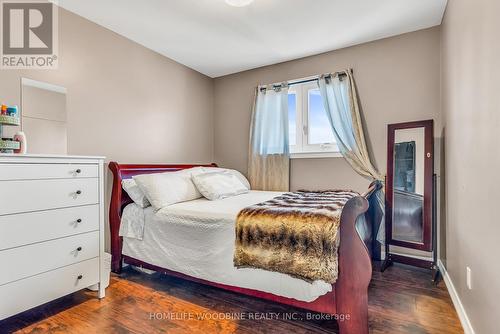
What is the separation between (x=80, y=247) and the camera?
1.90m

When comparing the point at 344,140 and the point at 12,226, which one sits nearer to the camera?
the point at 12,226

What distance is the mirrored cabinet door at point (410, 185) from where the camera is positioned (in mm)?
2428

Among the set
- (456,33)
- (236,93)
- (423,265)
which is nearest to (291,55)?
(236,93)

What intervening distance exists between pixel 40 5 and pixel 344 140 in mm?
3141

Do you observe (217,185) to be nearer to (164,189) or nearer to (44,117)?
(164,189)

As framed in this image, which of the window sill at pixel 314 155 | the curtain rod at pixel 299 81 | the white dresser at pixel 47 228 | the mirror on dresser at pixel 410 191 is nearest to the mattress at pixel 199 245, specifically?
the white dresser at pixel 47 228

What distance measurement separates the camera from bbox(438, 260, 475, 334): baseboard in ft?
5.12

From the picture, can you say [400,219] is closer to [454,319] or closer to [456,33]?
[454,319]

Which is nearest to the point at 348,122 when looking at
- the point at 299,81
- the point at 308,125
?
the point at 308,125

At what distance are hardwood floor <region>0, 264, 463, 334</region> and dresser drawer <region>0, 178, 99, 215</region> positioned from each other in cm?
78

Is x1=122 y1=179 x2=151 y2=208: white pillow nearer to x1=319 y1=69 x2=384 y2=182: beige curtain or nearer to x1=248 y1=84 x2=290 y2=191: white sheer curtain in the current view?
x1=248 y1=84 x2=290 y2=191: white sheer curtain

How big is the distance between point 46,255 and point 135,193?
32.9 inches
